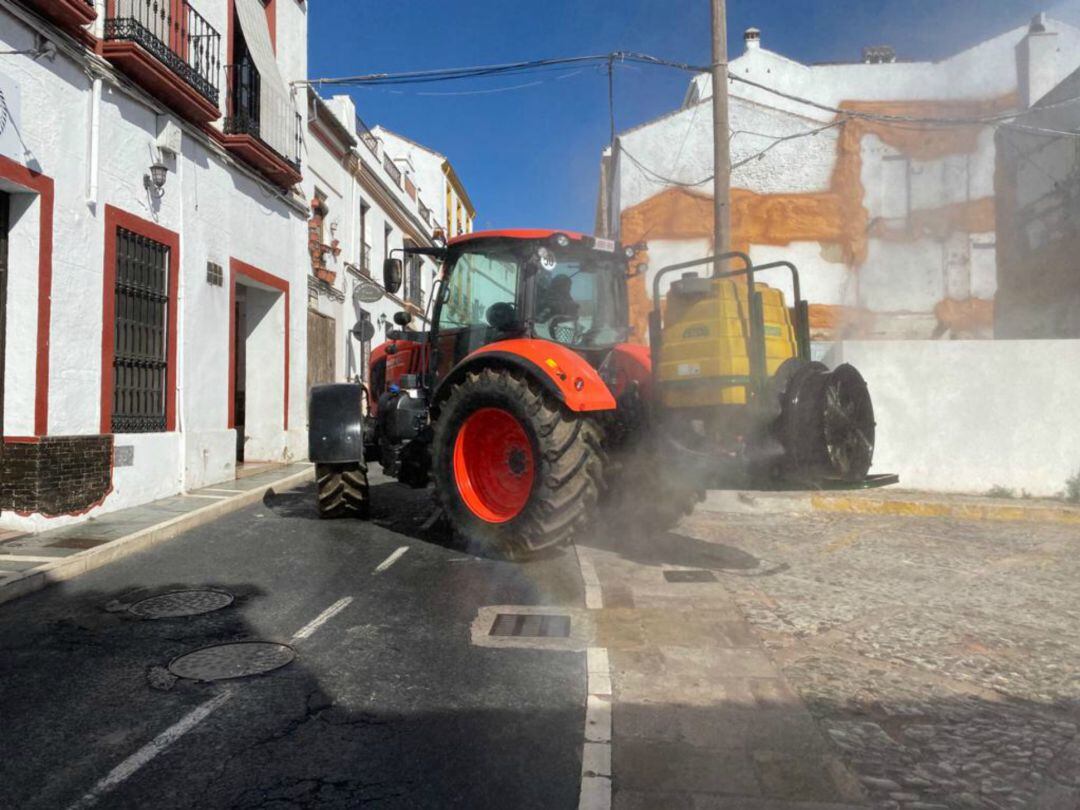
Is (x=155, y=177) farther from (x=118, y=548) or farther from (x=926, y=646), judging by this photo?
(x=926, y=646)

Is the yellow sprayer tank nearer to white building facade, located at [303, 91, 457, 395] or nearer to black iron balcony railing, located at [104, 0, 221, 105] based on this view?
black iron balcony railing, located at [104, 0, 221, 105]

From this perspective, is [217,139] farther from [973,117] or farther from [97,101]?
[973,117]

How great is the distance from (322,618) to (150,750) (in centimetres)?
154

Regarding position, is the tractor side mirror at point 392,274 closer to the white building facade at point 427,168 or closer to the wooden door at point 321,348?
the wooden door at point 321,348

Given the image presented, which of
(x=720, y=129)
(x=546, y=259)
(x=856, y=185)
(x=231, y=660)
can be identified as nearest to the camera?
(x=231, y=660)

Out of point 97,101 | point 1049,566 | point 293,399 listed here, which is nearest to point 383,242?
point 293,399

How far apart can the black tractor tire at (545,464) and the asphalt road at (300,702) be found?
0.28 m

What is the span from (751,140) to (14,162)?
63.6ft

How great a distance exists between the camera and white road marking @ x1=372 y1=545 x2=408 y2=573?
5.27m

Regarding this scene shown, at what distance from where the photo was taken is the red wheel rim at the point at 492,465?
214 inches

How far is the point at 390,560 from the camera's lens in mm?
5520

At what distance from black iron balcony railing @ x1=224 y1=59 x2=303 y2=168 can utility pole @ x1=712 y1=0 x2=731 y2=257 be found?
6.27 meters

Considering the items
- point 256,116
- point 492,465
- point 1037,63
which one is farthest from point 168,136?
point 1037,63

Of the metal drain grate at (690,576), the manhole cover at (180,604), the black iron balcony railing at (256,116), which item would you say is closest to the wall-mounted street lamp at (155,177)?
the black iron balcony railing at (256,116)
